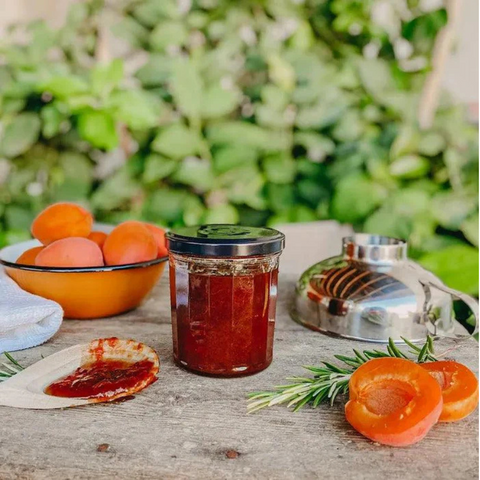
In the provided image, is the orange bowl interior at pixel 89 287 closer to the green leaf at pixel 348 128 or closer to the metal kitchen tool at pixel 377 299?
the metal kitchen tool at pixel 377 299

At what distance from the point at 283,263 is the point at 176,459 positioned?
3.97 feet

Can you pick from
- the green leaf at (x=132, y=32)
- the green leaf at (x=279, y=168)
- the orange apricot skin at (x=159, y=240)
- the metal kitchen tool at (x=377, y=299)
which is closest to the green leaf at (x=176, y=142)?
the green leaf at (x=279, y=168)

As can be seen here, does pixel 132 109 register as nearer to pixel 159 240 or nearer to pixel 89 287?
pixel 159 240

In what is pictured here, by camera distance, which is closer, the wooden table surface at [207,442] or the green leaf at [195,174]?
the wooden table surface at [207,442]

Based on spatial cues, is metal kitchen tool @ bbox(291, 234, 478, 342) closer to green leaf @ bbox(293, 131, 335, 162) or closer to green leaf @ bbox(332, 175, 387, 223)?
green leaf @ bbox(332, 175, 387, 223)

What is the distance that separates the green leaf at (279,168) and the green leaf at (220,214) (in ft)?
0.77

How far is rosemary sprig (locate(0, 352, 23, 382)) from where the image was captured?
2.44 feet

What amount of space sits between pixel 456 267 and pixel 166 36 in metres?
1.66

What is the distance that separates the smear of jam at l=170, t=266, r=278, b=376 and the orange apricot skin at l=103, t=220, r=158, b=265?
8.7 inches

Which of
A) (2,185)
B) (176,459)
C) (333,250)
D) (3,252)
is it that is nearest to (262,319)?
(176,459)

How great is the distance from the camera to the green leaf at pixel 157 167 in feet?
7.97

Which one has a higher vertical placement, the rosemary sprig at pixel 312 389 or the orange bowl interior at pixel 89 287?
the orange bowl interior at pixel 89 287

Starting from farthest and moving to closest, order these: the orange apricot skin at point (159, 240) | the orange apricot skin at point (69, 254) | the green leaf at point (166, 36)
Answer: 1. the green leaf at point (166, 36)
2. the orange apricot skin at point (159, 240)
3. the orange apricot skin at point (69, 254)

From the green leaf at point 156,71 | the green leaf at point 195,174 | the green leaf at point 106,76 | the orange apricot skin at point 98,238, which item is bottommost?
the orange apricot skin at point 98,238
